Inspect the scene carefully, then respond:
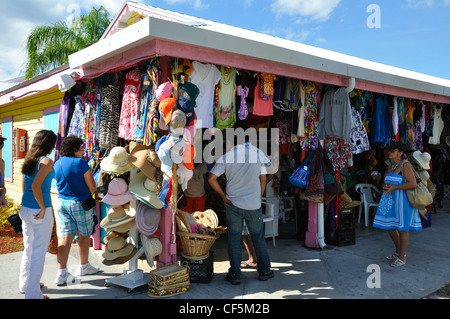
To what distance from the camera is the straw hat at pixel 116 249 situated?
4.12 m

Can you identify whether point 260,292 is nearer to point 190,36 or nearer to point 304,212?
point 304,212

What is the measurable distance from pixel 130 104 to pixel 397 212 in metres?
4.01

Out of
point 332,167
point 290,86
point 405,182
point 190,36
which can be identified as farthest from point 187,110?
point 405,182

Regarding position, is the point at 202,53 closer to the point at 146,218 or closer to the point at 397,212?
the point at 146,218

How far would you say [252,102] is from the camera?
17.7 feet

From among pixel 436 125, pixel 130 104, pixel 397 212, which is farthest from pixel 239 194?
pixel 436 125

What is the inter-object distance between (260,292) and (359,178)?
517 cm

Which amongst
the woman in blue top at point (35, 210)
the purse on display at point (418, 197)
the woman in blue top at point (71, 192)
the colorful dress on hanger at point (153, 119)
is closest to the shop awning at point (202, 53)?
the colorful dress on hanger at point (153, 119)

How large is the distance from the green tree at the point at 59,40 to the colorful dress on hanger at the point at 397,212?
14986mm

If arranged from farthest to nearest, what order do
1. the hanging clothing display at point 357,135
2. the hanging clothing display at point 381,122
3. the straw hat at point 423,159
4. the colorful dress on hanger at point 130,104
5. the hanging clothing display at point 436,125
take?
1. the hanging clothing display at point 436,125
2. the hanging clothing display at point 381,122
3. the hanging clothing display at point 357,135
4. the straw hat at point 423,159
5. the colorful dress on hanger at point 130,104

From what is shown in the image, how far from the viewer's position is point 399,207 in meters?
5.02

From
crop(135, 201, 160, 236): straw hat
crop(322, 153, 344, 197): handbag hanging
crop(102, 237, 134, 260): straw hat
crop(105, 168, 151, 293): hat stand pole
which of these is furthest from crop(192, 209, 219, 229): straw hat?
crop(322, 153, 344, 197): handbag hanging

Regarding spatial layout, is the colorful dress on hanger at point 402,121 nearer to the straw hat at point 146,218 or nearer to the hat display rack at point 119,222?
the straw hat at point 146,218

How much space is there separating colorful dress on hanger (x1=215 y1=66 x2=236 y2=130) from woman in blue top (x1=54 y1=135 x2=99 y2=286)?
1.78 meters
